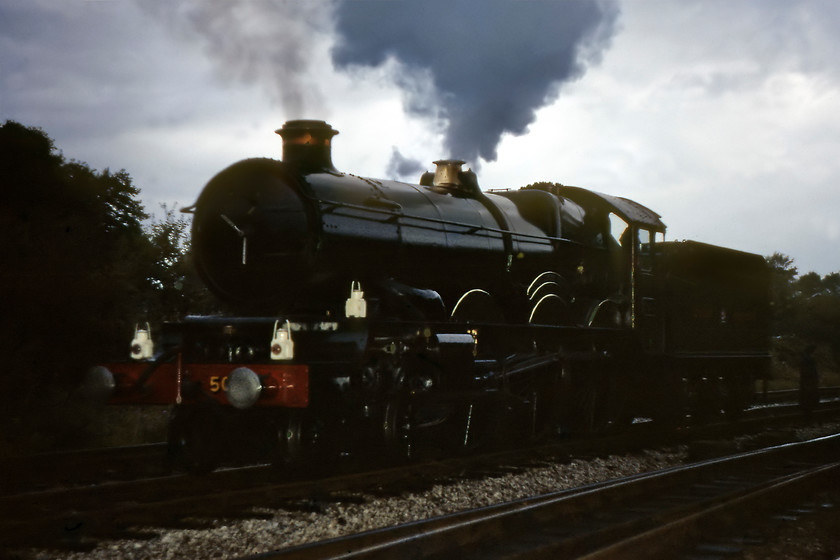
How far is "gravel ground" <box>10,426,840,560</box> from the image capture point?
4707mm

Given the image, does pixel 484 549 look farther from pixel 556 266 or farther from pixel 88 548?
pixel 556 266

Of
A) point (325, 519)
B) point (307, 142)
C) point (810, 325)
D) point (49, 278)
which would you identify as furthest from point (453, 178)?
point (810, 325)

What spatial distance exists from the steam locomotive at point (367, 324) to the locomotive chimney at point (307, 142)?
2 centimetres

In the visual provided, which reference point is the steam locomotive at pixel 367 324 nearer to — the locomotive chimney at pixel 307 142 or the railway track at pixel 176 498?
the locomotive chimney at pixel 307 142

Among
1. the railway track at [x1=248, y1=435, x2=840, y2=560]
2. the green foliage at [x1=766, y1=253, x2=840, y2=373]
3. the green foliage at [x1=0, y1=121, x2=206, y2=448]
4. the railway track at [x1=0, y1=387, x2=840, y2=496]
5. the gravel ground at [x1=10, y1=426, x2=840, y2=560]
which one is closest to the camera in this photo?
the railway track at [x1=248, y1=435, x2=840, y2=560]

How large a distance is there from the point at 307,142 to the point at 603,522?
4.17 m

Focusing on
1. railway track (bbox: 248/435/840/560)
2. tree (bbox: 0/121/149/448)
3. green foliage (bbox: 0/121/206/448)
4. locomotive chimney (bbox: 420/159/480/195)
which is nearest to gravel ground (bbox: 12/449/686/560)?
railway track (bbox: 248/435/840/560)

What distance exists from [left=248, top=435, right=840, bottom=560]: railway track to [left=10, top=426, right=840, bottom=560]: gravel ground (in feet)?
1.16

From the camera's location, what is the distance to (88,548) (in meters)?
4.66

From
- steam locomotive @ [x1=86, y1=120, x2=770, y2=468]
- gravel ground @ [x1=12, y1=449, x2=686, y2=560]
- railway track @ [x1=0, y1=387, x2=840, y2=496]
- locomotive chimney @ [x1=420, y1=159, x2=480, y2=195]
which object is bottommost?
gravel ground @ [x1=12, y1=449, x2=686, y2=560]

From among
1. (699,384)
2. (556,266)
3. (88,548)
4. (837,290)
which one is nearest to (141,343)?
(88,548)

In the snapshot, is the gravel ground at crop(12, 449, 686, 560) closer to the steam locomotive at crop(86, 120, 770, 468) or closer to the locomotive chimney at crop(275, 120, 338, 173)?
the steam locomotive at crop(86, 120, 770, 468)

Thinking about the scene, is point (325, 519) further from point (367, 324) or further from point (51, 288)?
point (51, 288)

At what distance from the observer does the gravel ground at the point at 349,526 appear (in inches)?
185
